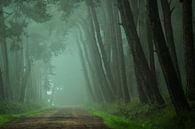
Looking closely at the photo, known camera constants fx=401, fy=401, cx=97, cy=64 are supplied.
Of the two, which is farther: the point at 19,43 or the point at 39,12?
the point at 19,43

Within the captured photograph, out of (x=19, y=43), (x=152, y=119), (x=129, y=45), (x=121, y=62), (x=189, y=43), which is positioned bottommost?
(x=152, y=119)

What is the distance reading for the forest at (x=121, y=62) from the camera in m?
14.3

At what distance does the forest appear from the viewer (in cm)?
1429

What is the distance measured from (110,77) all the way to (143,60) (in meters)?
12.9

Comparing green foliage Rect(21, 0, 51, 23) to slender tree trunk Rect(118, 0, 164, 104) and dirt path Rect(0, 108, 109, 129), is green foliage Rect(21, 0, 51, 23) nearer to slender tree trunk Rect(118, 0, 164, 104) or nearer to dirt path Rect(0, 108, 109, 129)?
slender tree trunk Rect(118, 0, 164, 104)

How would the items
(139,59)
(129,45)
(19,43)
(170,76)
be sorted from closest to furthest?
(170,76)
(139,59)
(129,45)
(19,43)

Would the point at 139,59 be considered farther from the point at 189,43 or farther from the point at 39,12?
the point at 39,12

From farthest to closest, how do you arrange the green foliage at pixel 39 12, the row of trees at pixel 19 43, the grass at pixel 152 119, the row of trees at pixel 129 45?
the row of trees at pixel 19 43
the green foliage at pixel 39 12
the row of trees at pixel 129 45
the grass at pixel 152 119

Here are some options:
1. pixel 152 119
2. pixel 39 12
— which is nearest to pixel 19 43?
pixel 39 12

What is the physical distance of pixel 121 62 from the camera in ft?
87.1

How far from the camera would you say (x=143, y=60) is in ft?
61.3

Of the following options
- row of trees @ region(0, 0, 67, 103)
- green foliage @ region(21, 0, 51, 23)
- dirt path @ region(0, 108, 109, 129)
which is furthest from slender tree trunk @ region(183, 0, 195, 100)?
row of trees @ region(0, 0, 67, 103)

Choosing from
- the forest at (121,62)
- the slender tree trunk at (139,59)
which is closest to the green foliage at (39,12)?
the forest at (121,62)

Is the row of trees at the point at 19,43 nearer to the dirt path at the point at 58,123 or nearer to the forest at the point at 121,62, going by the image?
the forest at the point at 121,62
